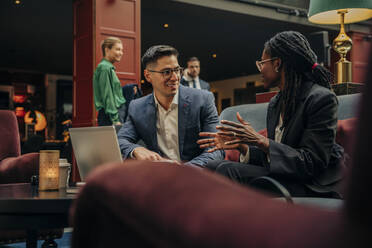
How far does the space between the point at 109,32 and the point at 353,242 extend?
21.7 ft

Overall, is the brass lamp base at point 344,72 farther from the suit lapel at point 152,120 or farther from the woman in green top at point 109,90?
the woman in green top at point 109,90

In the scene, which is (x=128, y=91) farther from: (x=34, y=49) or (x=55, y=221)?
(x=34, y=49)

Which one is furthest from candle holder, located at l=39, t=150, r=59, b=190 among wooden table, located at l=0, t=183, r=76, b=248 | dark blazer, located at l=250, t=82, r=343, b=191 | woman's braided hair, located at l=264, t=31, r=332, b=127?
woman's braided hair, located at l=264, t=31, r=332, b=127

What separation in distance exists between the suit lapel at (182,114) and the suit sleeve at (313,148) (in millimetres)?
788

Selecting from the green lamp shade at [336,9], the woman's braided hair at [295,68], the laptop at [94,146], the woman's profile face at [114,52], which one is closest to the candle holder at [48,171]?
the laptop at [94,146]

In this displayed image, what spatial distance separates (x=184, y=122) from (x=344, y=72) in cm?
130

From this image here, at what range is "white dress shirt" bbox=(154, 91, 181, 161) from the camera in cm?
245

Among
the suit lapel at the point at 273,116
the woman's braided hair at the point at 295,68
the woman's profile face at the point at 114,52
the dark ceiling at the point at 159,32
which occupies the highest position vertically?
the dark ceiling at the point at 159,32

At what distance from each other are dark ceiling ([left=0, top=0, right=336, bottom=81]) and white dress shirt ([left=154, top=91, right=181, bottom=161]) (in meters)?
5.60

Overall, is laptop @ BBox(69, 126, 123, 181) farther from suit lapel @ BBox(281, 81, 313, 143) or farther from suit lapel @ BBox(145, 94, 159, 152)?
suit lapel @ BBox(281, 81, 313, 143)

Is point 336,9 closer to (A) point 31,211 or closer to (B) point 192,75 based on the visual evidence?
(A) point 31,211

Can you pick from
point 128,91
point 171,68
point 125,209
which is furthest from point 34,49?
point 125,209

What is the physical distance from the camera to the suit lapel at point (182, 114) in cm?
240

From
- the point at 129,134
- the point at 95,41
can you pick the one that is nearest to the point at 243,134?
the point at 129,134
